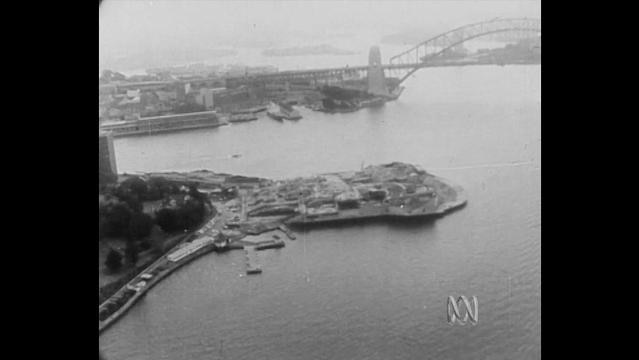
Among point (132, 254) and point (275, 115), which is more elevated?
point (275, 115)

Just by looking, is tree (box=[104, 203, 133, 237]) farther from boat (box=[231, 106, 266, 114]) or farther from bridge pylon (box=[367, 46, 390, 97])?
bridge pylon (box=[367, 46, 390, 97])

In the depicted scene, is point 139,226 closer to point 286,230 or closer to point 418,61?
point 286,230

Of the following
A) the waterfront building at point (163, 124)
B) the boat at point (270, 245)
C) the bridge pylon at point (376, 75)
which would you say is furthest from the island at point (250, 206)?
the bridge pylon at point (376, 75)

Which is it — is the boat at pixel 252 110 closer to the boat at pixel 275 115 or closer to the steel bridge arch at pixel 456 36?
the boat at pixel 275 115

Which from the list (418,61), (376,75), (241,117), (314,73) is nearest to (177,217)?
(241,117)

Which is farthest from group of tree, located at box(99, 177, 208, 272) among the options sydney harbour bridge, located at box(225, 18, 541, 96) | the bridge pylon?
the bridge pylon
